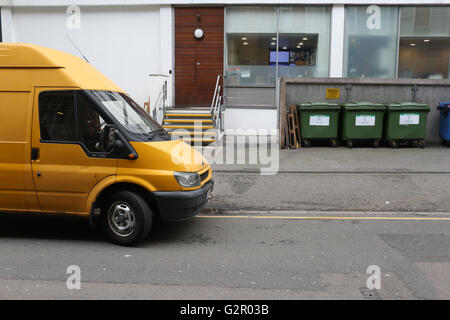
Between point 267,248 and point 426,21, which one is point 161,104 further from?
point 267,248

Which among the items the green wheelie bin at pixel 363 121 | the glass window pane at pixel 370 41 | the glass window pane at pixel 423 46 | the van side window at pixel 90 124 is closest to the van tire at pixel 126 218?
the van side window at pixel 90 124

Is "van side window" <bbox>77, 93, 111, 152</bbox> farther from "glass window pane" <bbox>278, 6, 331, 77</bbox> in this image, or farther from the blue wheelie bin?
"glass window pane" <bbox>278, 6, 331, 77</bbox>

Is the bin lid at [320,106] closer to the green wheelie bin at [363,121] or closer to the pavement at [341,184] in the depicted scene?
the green wheelie bin at [363,121]

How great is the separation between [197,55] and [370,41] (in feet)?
21.8

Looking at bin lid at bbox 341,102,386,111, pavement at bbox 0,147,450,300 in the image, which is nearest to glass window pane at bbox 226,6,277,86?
bin lid at bbox 341,102,386,111

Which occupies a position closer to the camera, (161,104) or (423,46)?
(161,104)

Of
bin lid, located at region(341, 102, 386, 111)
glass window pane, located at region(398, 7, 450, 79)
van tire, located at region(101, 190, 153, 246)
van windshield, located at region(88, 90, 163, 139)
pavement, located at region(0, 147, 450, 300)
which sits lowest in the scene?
pavement, located at region(0, 147, 450, 300)

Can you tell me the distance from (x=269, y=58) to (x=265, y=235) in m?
11.8

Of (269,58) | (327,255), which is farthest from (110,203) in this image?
(269,58)

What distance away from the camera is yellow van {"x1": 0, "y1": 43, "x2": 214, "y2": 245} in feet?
17.9

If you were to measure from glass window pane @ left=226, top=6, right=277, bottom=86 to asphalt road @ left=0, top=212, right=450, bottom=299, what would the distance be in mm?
10599

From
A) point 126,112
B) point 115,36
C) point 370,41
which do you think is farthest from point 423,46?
point 126,112

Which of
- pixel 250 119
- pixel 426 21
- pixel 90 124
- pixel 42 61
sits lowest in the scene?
pixel 250 119

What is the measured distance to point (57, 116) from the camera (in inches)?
221
